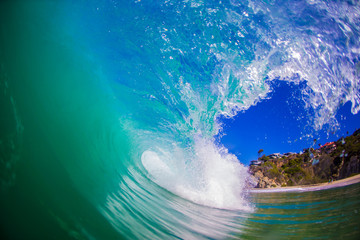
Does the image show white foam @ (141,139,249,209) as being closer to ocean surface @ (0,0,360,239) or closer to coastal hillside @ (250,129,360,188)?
ocean surface @ (0,0,360,239)

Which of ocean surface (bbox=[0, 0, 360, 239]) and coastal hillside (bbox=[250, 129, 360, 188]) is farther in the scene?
coastal hillside (bbox=[250, 129, 360, 188])

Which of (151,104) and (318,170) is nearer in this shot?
(151,104)

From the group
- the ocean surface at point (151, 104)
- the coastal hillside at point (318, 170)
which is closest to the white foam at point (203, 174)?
the ocean surface at point (151, 104)

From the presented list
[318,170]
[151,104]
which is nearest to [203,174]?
[151,104]

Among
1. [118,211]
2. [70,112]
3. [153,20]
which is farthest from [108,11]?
[118,211]

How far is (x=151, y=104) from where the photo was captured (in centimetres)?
978

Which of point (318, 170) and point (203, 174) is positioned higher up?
point (318, 170)

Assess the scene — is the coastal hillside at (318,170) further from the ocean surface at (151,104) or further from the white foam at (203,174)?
the ocean surface at (151,104)

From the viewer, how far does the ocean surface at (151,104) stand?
10.1 ft

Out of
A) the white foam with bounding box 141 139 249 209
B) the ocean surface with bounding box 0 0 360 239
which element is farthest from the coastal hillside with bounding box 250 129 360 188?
the ocean surface with bounding box 0 0 360 239

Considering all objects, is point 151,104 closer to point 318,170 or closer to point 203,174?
point 203,174

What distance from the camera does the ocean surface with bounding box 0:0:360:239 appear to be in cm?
307

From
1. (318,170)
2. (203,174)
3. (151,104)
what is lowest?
(203,174)

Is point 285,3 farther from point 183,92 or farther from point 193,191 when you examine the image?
point 193,191
